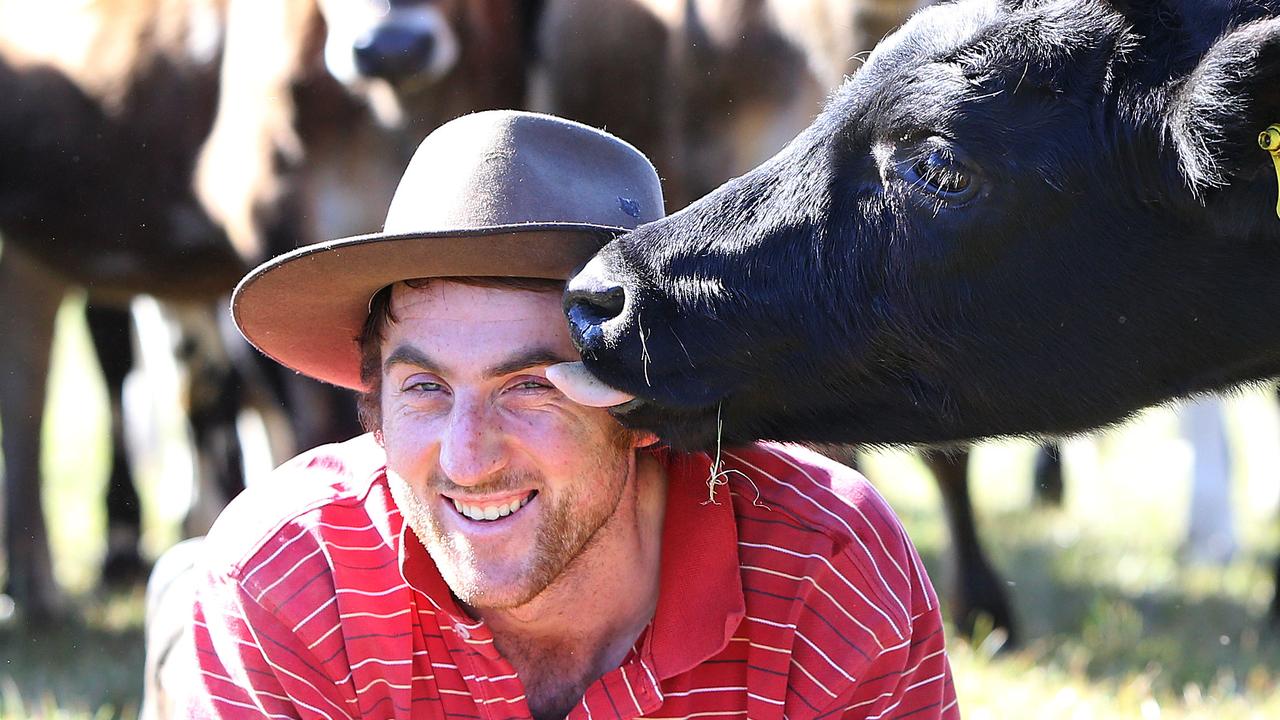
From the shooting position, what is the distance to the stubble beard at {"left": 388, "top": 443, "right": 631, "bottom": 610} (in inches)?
99.0

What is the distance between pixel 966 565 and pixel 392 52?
2.29 meters

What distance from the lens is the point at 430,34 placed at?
5.00m

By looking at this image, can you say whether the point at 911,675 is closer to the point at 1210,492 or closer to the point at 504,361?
the point at 504,361

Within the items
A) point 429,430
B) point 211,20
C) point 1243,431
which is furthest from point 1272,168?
point 1243,431

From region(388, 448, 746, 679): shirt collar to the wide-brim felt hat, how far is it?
41 centimetres

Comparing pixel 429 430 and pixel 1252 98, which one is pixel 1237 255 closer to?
pixel 1252 98

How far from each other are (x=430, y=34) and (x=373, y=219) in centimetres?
60

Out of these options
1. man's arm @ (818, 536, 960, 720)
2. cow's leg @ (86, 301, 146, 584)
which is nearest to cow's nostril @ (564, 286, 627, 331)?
man's arm @ (818, 536, 960, 720)

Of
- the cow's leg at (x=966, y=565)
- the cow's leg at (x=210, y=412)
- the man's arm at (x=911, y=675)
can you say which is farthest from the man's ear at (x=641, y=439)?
the cow's leg at (x=210, y=412)

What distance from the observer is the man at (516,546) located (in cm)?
252

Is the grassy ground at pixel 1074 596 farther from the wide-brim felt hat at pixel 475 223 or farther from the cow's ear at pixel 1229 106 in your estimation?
the wide-brim felt hat at pixel 475 223

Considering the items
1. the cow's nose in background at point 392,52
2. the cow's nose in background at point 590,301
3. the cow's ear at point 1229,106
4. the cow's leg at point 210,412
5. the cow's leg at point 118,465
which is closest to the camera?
the cow's ear at point 1229,106

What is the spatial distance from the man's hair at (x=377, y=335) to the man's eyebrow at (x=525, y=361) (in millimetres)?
106

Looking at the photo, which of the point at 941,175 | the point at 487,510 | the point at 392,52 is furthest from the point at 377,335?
the point at 392,52
